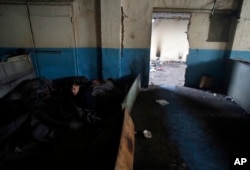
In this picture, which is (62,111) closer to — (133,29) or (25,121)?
(25,121)

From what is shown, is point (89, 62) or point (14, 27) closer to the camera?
point (14, 27)

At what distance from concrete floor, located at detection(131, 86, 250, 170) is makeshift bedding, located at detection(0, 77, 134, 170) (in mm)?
505

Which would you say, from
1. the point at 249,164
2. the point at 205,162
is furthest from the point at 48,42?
the point at 249,164

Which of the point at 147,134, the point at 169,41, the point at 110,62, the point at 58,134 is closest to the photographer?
the point at 58,134

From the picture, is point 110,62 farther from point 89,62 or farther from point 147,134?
point 147,134


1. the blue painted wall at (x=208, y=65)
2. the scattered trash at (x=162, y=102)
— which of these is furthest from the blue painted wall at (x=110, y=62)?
the scattered trash at (x=162, y=102)

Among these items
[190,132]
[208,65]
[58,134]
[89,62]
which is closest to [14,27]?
[89,62]

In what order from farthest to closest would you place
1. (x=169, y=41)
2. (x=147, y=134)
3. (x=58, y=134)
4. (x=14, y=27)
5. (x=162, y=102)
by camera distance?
(x=169, y=41) < (x=14, y=27) < (x=162, y=102) < (x=147, y=134) < (x=58, y=134)

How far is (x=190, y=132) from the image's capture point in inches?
105

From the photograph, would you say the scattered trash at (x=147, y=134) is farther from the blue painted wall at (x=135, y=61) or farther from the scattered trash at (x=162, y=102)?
the blue painted wall at (x=135, y=61)

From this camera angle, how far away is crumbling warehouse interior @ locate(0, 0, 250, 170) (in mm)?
3619

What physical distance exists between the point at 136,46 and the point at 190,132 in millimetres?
2532

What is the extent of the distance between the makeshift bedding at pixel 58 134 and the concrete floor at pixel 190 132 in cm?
50

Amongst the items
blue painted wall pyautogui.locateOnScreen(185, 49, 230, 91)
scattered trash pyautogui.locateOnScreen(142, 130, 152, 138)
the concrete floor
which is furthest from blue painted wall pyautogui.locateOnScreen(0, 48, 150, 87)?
scattered trash pyautogui.locateOnScreen(142, 130, 152, 138)
